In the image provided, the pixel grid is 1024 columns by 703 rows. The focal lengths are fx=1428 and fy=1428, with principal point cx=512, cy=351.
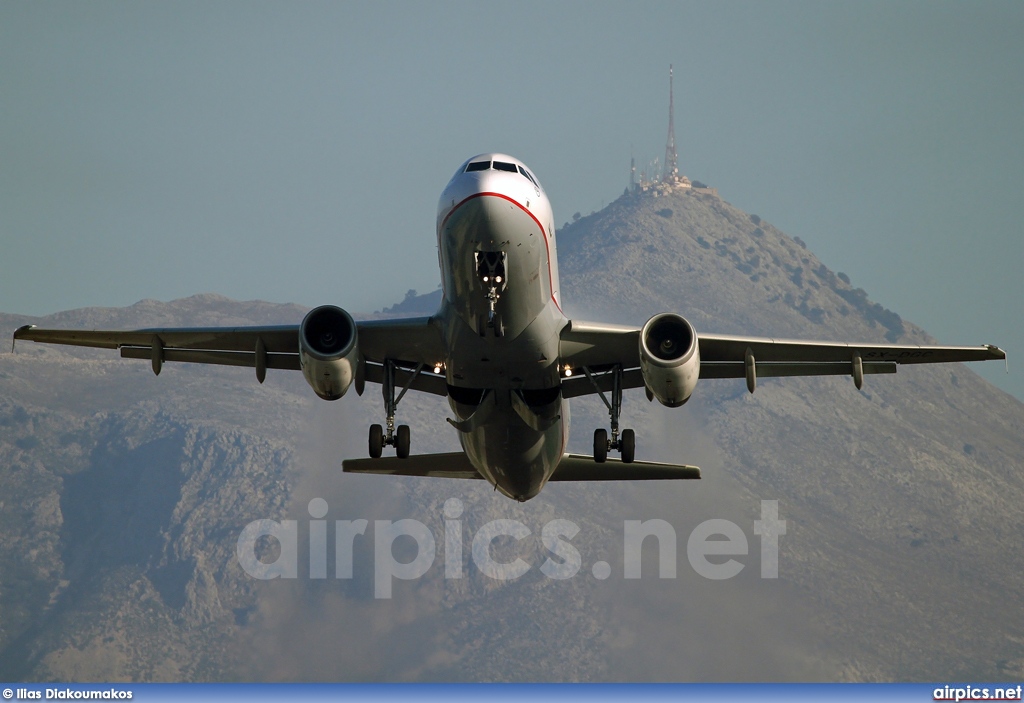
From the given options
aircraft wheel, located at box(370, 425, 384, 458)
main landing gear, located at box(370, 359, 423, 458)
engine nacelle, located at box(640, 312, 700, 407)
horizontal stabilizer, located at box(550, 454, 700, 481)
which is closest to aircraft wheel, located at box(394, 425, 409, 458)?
main landing gear, located at box(370, 359, 423, 458)

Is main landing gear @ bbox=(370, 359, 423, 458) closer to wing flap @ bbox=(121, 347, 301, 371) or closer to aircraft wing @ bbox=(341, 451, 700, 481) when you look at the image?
aircraft wing @ bbox=(341, 451, 700, 481)

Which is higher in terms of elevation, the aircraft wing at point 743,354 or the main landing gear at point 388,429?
the aircraft wing at point 743,354

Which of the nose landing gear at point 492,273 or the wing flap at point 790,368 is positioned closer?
the nose landing gear at point 492,273

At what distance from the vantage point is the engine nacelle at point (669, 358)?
3306cm

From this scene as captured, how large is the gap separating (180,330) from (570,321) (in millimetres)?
10664

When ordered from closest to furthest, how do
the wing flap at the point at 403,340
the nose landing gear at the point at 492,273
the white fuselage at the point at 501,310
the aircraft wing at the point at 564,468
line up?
the white fuselage at the point at 501,310 → the nose landing gear at the point at 492,273 → the wing flap at the point at 403,340 → the aircraft wing at the point at 564,468

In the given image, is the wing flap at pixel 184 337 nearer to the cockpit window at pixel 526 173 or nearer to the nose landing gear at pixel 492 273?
the nose landing gear at pixel 492 273

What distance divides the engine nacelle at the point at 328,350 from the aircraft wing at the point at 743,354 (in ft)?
18.3

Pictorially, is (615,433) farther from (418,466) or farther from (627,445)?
(418,466)

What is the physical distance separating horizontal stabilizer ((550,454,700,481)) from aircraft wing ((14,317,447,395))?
15.0 feet

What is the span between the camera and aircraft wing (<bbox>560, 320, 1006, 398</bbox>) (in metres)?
36.3

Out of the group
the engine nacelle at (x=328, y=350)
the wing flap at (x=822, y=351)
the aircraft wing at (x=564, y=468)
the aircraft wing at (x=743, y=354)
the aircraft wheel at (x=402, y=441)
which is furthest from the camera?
the aircraft wing at (x=564, y=468)

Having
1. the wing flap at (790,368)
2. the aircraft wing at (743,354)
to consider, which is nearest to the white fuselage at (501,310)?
the aircraft wing at (743,354)

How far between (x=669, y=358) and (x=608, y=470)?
10.0 m
